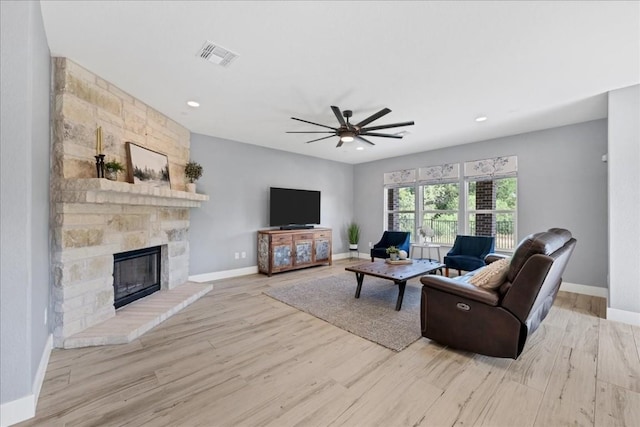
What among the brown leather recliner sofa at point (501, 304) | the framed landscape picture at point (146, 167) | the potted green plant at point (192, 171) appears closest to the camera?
the brown leather recliner sofa at point (501, 304)

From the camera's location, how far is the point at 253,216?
→ 541cm

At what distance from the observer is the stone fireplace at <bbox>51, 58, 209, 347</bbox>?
244 centimetres

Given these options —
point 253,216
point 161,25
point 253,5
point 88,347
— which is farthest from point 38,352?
point 253,216

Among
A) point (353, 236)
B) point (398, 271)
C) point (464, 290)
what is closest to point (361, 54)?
point (464, 290)

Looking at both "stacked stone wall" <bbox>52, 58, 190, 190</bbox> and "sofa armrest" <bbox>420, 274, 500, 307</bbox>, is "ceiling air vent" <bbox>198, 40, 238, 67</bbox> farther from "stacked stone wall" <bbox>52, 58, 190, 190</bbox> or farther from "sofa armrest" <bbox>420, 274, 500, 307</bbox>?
"sofa armrest" <bbox>420, 274, 500, 307</bbox>

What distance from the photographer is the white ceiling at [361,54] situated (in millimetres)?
1877

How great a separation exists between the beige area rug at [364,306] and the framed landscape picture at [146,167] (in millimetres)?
2217

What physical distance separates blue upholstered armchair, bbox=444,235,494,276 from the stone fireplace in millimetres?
4497

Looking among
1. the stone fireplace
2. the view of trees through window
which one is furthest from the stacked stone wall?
the view of trees through window

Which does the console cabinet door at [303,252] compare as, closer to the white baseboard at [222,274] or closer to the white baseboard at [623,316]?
the white baseboard at [222,274]

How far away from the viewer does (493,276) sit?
229 cm

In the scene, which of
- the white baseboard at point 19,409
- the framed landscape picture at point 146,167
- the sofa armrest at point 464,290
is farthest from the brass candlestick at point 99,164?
the sofa armrest at point 464,290

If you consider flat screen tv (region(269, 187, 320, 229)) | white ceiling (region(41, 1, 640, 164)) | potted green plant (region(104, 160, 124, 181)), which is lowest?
flat screen tv (region(269, 187, 320, 229))

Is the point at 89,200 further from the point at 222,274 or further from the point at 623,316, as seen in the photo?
the point at 623,316
